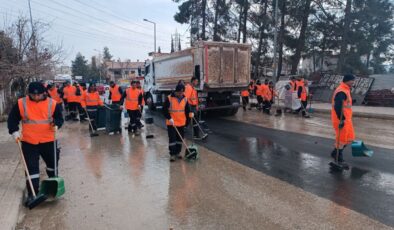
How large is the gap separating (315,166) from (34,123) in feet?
16.8

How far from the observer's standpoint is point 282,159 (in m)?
7.72

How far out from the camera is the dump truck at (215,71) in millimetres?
14327

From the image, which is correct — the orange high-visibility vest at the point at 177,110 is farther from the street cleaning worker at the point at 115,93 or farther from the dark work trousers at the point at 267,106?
the dark work trousers at the point at 267,106

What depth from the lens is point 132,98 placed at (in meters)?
11.1

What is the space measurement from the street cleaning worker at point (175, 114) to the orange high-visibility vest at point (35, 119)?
2.77 m

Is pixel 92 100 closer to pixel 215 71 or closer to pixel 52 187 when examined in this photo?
pixel 215 71

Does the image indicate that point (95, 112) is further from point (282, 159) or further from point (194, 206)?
point (194, 206)

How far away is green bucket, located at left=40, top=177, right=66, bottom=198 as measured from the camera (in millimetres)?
5312

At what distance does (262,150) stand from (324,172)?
7.33 feet

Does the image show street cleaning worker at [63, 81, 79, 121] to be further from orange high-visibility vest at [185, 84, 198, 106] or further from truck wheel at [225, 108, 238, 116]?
orange high-visibility vest at [185, 84, 198, 106]

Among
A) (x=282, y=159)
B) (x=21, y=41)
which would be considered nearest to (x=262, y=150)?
(x=282, y=159)

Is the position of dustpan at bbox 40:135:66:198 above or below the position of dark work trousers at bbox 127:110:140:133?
below

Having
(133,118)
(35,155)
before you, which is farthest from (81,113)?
(35,155)

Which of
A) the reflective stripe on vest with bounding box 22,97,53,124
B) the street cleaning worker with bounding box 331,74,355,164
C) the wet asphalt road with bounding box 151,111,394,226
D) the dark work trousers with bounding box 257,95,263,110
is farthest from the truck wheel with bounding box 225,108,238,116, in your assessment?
the reflective stripe on vest with bounding box 22,97,53,124
